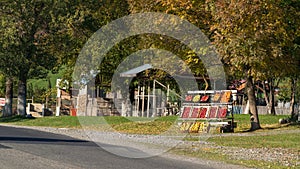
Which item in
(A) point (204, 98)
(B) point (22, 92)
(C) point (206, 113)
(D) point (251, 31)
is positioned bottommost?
(C) point (206, 113)

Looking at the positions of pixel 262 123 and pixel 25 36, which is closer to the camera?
pixel 262 123

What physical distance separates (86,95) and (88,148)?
3132cm

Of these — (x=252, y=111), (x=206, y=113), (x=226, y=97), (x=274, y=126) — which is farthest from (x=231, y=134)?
(x=274, y=126)

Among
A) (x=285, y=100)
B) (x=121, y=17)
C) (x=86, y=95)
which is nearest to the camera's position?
(x=121, y=17)

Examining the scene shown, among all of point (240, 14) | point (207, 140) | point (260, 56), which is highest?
point (240, 14)

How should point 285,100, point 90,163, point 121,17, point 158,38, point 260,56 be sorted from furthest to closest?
point 285,100 < point 121,17 < point 158,38 < point 260,56 < point 90,163

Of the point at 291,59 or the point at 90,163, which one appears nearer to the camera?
the point at 90,163

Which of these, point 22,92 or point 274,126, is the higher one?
point 22,92

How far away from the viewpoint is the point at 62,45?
160 feet

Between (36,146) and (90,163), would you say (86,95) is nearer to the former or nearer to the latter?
(36,146)

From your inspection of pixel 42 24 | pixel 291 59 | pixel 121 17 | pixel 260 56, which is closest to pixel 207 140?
pixel 260 56

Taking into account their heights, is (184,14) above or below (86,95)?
above

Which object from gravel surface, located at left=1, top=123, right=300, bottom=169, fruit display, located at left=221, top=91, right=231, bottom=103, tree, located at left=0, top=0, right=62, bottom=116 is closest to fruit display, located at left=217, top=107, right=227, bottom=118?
fruit display, located at left=221, top=91, right=231, bottom=103

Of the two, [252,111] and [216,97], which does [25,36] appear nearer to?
[216,97]
